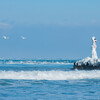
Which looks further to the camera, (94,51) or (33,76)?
(94,51)

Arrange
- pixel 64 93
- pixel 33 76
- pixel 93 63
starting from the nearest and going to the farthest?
pixel 64 93 < pixel 33 76 < pixel 93 63

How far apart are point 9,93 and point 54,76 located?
1574 centimetres

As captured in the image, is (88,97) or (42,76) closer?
(88,97)

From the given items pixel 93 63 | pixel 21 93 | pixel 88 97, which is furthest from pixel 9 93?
pixel 93 63

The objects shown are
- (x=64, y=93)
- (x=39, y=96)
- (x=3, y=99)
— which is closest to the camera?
(x=3, y=99)

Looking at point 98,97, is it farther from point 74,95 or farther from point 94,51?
point 94,51

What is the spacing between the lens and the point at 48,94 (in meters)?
24.7

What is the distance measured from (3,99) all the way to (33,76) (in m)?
17.5

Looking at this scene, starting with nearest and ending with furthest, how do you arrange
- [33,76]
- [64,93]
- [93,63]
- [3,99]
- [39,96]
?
[3,99] → [39,96] → [64,93] → [33,76] → [93,63]

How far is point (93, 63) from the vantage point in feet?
213

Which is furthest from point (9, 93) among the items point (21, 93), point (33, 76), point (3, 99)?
point (33, 76)

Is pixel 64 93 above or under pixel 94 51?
under

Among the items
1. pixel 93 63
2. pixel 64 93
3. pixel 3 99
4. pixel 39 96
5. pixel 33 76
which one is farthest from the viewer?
pixel 93 63

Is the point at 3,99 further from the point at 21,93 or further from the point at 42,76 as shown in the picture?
the point at 42,76
